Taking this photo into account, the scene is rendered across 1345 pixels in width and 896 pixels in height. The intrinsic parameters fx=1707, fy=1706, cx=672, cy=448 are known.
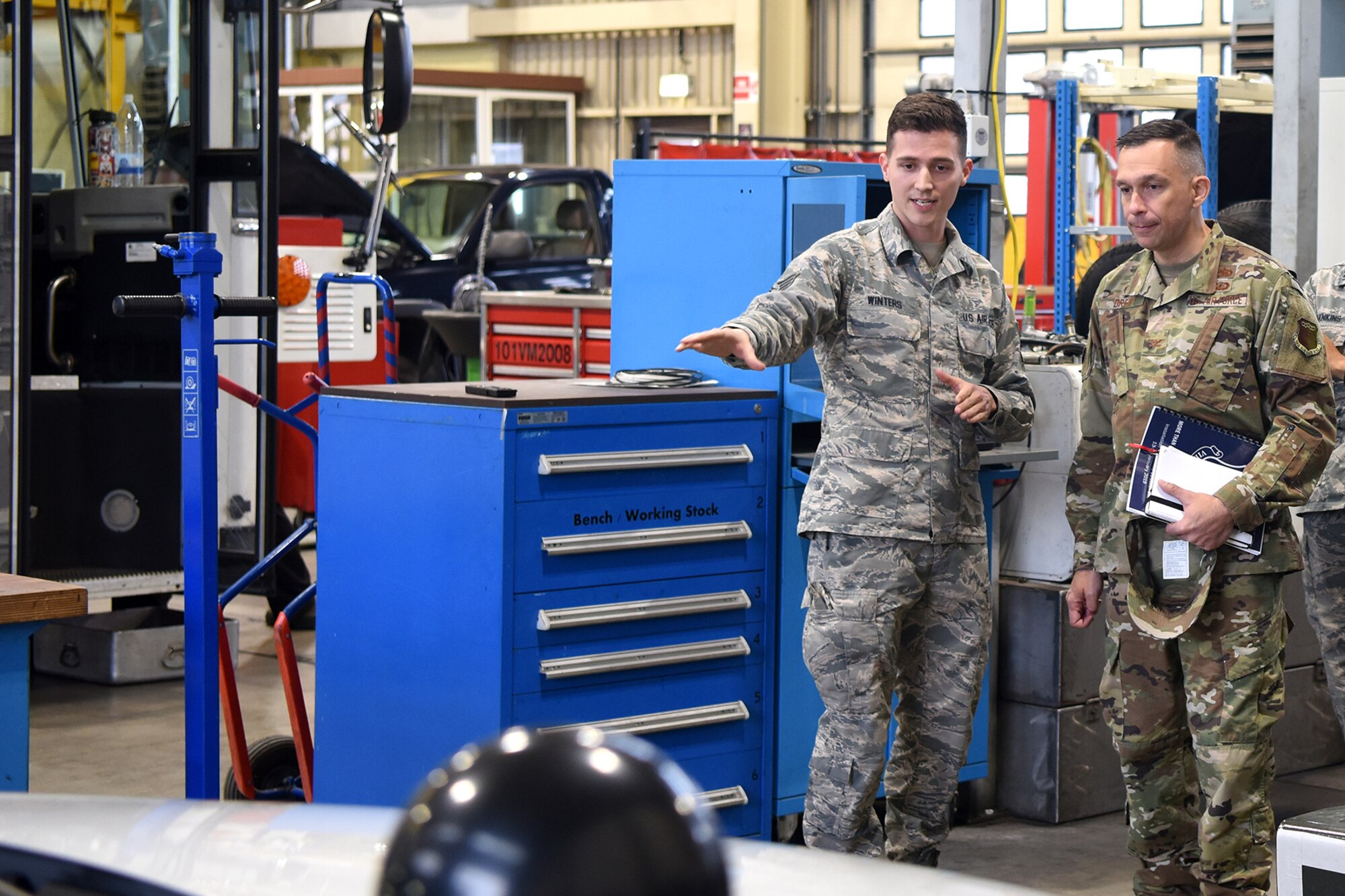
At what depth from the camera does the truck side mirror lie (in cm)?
572

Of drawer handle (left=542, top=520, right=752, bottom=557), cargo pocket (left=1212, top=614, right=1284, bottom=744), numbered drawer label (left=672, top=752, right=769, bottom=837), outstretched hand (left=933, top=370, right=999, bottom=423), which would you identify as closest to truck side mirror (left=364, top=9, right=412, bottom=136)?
drawer handle (left=542, top=520, right=752, bottom=557)

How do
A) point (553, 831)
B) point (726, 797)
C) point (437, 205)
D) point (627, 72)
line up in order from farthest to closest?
1. point (627, 72)
2. point (437, 205)
3. point (726, 797)
4. point (553, 831)

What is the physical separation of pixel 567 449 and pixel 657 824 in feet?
8.33

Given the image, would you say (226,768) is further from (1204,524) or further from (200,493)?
(1204,524)

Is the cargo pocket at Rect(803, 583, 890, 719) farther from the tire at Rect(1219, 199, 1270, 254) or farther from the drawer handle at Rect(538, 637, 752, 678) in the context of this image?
the tire at Rect(1219, 199, 1270, 254)

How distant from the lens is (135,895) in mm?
1432

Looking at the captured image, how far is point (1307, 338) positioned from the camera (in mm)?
3195

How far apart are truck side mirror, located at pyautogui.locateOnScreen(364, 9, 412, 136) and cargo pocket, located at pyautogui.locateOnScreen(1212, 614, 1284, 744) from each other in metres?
3.50

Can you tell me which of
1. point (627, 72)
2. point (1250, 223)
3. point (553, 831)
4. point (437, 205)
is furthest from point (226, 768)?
point (627, 72)

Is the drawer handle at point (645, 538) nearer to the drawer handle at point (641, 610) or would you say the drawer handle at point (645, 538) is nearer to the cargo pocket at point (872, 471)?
the drawer handle at point (641, 610)

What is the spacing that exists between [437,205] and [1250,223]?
255 inches

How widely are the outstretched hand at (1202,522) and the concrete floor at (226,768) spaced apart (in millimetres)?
1037

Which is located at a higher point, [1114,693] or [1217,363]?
[1217,363]

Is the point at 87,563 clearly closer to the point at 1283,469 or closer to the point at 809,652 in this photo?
the point at 809,652
